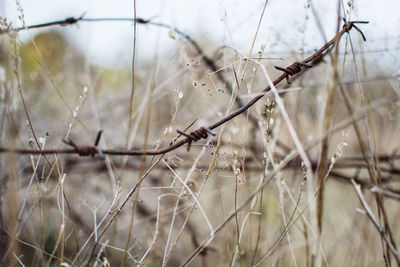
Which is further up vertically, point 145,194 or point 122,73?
point 122,73

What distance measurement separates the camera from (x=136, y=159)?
1.77 m

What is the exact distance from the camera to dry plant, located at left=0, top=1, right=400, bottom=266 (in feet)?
2.04

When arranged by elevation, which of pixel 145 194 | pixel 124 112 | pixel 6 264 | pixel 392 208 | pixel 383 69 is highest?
pixel 383 69

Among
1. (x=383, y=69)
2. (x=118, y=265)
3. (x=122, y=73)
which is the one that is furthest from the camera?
(x=122, y=73)

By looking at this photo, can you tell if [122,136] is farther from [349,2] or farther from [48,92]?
[349,2]

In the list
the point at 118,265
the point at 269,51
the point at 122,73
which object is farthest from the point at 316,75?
the point at 122,73

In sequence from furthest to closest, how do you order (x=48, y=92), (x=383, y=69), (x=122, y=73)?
1. (x=122, y=73)
2. (x=48, y=92)
3. (x=383, y=69)

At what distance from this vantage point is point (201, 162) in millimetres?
1458

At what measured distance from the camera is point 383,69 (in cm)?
128

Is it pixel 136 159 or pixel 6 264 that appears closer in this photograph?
pixel 6 264

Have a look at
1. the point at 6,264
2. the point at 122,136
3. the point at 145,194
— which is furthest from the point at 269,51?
the point at 145,194

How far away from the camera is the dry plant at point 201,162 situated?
62 centimetres

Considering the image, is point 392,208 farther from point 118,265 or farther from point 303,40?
point 118,265

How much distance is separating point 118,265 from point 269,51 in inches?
51.4
